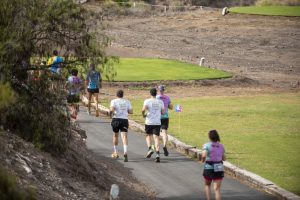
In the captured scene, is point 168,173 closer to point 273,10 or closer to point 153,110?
point 153,110

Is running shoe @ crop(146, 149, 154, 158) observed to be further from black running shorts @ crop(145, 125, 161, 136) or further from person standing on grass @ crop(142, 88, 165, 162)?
black running shorts @ crop(145, 125, 161, 136)

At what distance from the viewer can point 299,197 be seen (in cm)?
1521

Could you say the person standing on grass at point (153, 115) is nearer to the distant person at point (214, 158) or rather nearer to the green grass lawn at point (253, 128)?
the green grass lawn at point (253, 128)

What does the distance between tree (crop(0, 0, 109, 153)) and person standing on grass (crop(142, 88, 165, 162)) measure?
4.42m


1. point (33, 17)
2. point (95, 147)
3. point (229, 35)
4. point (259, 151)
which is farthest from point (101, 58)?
point (229, 35)

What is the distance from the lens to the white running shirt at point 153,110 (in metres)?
18.9

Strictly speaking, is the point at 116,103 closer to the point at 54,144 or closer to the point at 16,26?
the point at 54,144

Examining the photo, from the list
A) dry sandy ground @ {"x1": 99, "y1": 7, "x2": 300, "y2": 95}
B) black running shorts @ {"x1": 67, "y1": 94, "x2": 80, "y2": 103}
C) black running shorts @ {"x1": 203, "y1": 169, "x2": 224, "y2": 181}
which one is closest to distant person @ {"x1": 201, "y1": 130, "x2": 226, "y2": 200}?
black running shorts @ {"x1": 203, "y1": 169, "x2": 224, "y2": 181}

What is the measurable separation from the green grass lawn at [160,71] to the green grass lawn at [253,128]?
207 inches

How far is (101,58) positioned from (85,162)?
2.66m

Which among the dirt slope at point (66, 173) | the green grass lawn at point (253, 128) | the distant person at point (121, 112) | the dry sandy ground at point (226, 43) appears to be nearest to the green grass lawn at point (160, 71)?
the dry sandy ground at point (226, 43)

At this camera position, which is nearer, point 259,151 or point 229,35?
point 259,151

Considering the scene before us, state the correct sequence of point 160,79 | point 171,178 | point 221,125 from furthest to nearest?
point 160,79, point 221,125, point 171,178

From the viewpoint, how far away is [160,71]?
39.7 metres
